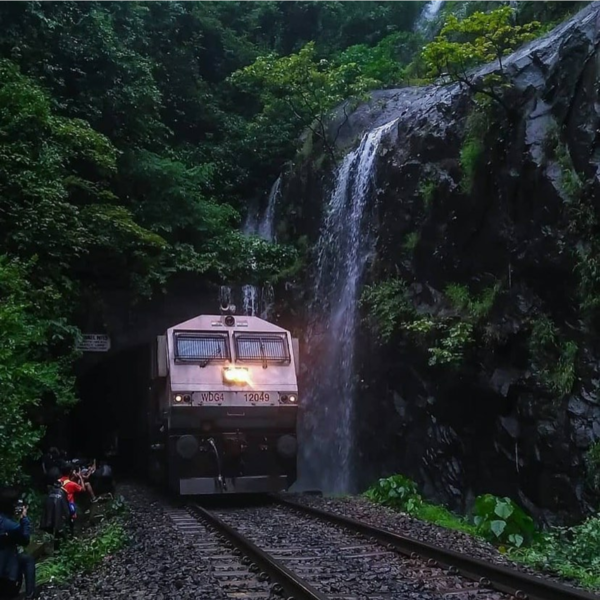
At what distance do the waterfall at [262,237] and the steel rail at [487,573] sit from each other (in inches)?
461

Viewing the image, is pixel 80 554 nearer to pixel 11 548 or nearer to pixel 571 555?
pixel 11 548

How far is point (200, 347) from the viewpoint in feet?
42.8

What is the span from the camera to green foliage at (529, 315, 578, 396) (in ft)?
38.4

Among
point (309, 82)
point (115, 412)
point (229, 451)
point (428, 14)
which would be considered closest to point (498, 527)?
point (229, 451)

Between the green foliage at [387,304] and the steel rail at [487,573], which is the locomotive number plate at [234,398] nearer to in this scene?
the steel rail at [487,573]

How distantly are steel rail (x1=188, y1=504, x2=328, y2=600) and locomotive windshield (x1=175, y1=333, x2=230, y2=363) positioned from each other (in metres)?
3.23

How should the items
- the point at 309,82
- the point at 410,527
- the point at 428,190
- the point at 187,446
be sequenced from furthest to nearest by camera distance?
the point at 309,82 → the point at 428,190 → the point at 187,446 → the point at 410,527

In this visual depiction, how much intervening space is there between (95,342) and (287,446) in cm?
897

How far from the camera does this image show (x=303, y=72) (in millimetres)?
A: 22531

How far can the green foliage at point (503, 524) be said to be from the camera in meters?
9.19

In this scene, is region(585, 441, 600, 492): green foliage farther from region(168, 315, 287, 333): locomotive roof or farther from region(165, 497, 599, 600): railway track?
region(168, 315, 287, 333): locomotive roof

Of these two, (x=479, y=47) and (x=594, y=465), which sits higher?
(x=479, y=47)

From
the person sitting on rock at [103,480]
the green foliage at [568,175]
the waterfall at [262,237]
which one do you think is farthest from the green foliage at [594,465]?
the waterfall at [262,237]

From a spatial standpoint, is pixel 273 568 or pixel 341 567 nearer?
pixel 273 568
